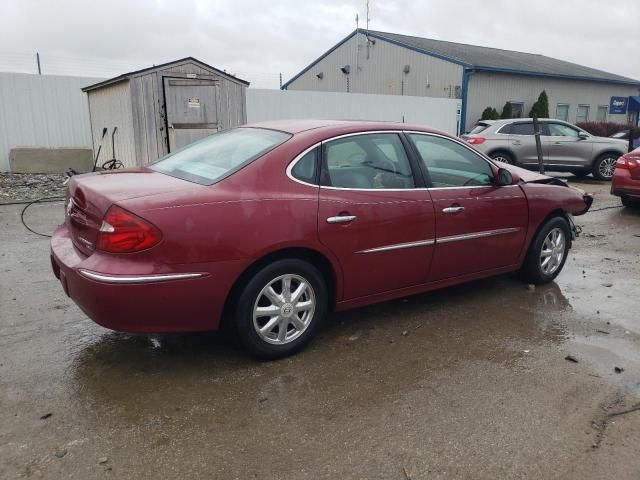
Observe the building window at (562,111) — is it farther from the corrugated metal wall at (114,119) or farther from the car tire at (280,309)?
the car tire at (280,309)

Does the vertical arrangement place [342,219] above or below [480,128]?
below

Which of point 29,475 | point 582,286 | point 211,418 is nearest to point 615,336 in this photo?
point 582,286

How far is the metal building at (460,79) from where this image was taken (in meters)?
22.7

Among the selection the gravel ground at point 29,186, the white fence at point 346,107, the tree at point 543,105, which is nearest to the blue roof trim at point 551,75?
the tree at point 543,105

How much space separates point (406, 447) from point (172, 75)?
9827 mm

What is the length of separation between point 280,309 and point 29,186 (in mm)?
9134

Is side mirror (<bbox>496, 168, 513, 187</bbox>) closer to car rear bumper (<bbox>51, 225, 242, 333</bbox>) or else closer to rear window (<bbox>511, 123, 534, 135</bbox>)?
car rear bumper (<bbox>51, 225, 242, 333</bbox>)

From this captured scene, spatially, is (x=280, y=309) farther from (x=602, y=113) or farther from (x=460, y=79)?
(x=602, y=113)

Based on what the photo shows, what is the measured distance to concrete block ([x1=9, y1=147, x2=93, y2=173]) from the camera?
12.1m

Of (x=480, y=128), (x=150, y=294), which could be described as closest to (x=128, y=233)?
(x=150, y=294)

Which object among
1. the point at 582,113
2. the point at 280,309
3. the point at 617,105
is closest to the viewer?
the point at 280,309

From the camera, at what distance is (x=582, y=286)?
5344 millimetres

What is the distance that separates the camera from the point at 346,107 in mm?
16641

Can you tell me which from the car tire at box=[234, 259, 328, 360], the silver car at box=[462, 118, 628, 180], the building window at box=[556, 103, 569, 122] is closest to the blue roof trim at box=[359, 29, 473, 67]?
the building window at box=[556, 103, 569, 122]
